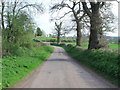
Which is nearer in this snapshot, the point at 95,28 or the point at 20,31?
the point at 95,28

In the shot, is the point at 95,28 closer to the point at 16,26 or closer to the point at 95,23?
the point at 95,23

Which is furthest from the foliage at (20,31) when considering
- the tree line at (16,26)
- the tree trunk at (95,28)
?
the tree trunk at (95,28)

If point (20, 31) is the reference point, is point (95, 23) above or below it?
above

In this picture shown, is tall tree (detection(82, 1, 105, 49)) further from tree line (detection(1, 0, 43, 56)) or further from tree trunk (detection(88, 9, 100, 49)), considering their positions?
tree line (detection(1, 0, 43, 56))

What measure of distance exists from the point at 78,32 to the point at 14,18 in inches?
693

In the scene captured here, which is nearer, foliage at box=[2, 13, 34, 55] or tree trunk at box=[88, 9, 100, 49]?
tree trunk at box=[88, 9, 100, 49]

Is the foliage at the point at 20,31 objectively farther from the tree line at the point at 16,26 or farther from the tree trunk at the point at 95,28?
the tree trunk at the point at 95,28

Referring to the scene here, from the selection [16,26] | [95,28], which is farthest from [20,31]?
[95,28]

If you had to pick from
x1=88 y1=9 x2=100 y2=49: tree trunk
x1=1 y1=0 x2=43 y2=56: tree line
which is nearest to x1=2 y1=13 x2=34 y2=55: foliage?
x1=1 y1=0 x2=43 y2=56: tree line

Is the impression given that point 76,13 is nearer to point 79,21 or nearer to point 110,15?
point 79,21

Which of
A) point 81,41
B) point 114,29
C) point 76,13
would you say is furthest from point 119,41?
point 81,41

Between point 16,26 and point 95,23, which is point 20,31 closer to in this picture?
point 16,26

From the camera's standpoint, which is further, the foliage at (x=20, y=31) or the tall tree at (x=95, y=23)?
the foliage at (x=20, y=31)

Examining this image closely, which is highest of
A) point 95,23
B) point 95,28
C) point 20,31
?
point 95,23
